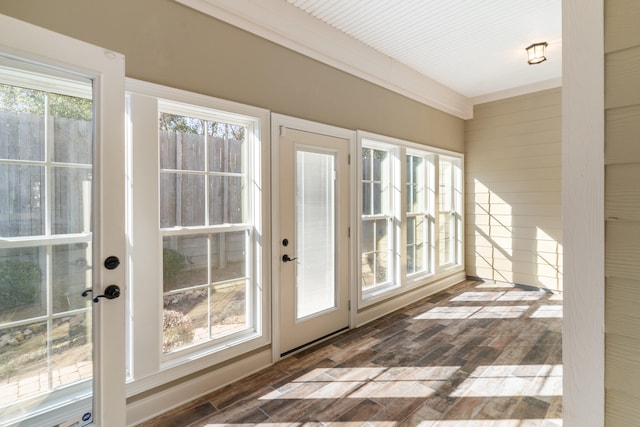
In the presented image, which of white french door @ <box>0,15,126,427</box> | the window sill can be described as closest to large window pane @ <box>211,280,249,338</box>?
the window sill

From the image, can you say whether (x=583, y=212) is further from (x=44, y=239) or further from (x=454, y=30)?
(x=454, y=30)

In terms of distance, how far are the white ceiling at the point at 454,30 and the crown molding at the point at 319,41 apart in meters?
0.09

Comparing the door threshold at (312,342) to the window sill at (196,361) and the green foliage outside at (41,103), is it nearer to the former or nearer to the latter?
the window sill at (196,361)

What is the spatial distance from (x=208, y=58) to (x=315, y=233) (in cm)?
175

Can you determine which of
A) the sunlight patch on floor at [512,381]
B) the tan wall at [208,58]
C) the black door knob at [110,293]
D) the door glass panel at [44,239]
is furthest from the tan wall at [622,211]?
the tan wall at [208,58]

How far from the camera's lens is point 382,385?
2.37 meters

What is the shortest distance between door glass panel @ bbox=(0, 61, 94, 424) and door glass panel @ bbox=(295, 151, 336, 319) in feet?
5.43

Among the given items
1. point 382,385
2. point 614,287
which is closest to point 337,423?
point 382,385

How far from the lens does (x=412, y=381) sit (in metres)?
2.43

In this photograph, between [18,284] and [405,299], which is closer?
[18,284]

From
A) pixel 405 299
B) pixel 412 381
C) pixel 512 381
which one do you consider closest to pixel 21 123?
pixel 412 381

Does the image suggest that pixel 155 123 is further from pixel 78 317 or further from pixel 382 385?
pixel 382 385

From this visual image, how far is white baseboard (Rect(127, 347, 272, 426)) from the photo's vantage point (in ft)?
6.56

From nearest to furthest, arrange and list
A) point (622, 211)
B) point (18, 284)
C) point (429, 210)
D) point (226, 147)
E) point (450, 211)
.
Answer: point (622, 211) → point (18, 284) → point (226, 147) → point (429, 210) → point (450, 211)
